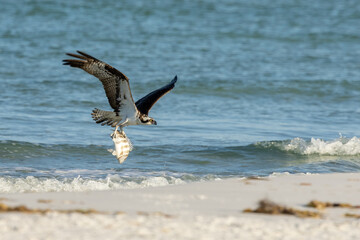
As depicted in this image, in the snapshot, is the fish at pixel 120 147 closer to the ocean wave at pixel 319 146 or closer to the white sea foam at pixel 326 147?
the ocean wave at pixel 319 146

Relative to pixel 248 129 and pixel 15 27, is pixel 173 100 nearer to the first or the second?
pixel 248 129

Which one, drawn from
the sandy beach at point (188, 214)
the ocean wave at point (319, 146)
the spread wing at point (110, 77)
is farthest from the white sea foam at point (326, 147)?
the spread wing at point (110, 77)

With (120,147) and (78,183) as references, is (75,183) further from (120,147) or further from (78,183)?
(120,147)

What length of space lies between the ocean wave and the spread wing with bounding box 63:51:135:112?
136 inches

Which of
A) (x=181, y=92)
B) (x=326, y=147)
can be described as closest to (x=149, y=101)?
(x=326, y=147)

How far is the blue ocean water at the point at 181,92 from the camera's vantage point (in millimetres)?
9953

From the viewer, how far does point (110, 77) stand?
8008 mm

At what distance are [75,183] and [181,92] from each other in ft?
24.7

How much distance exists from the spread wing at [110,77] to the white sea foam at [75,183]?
2.97 feet

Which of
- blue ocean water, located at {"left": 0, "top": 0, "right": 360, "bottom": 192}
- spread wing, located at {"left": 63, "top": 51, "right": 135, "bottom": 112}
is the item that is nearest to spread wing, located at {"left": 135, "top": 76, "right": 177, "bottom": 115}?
spread wing, located at {"left": 63, "top": 51, "right": 135, "bottom": 112}

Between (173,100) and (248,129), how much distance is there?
9.28ft

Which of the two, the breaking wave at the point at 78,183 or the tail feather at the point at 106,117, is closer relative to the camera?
the breaking wave at the point at 78,183

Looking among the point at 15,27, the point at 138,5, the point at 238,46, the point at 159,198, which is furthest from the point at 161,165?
the point at 138,5

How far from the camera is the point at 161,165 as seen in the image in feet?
32.7
